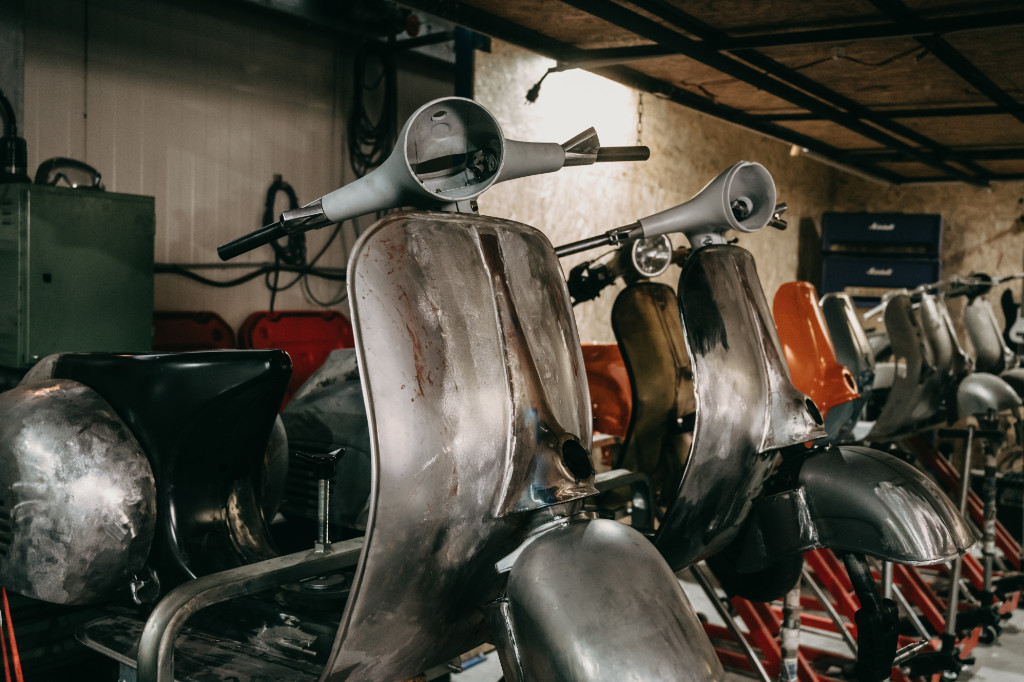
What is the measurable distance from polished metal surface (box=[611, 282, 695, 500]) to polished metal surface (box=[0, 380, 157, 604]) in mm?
1414

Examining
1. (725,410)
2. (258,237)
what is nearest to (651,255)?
(725,410)

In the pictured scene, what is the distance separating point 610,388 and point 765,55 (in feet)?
5.65

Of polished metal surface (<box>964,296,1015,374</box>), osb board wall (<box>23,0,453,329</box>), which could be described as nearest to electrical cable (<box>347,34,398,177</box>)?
osb board wall (<box>23,0,453,329</box>)

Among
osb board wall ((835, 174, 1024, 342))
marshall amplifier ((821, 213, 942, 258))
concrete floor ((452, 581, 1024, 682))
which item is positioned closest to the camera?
concrete floor ((452, 581, 1024, 682))

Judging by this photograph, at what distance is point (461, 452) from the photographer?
1.13m

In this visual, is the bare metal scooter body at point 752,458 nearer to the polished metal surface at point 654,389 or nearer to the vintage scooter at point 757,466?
the vintage scooter at point 757,466

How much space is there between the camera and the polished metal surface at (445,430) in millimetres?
1088

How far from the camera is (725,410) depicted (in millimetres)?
1764

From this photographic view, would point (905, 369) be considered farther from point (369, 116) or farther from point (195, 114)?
point (195, 114)

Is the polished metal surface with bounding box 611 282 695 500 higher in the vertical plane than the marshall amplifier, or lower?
lower

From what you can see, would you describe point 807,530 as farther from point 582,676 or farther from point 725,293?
point 582,676

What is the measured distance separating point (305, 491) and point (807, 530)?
3.63ft

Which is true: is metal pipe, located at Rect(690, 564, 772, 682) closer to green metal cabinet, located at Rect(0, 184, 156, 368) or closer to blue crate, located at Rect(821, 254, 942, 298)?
green metal cabinet, located at Rect(0, 184, 156, 368)

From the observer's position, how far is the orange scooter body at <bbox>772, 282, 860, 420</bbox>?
2.78 m
